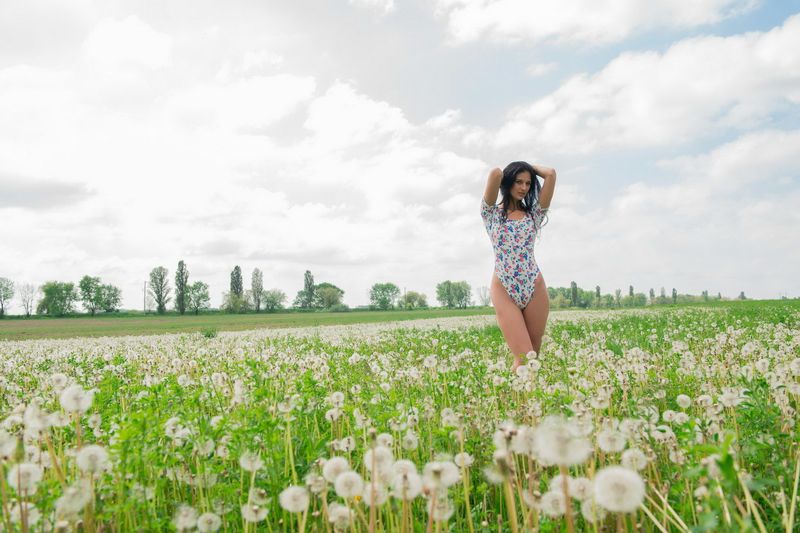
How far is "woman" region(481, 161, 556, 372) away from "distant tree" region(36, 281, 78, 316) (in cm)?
13326

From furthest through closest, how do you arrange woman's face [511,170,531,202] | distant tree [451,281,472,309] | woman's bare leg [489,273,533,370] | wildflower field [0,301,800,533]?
distant tree [451,281,472,309] < woman's face [511,170,531,202] < woman's bare leg [489,273,533,370] < wildflower field [0,301,800,533]

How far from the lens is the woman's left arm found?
7.41m

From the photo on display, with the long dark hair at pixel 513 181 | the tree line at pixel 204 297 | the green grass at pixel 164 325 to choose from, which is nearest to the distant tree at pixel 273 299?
the tree line at pixel 204 297

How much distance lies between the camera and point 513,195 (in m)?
7.37

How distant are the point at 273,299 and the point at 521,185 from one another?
13933 cm

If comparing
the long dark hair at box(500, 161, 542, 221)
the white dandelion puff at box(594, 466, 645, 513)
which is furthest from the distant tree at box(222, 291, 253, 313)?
the white dandelion puff at box(594, 466, 645, 513)

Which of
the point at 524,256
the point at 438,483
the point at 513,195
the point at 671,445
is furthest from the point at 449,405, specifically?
the point at 513,195

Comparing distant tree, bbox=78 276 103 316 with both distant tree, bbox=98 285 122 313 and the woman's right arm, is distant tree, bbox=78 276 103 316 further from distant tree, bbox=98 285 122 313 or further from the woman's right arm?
the woman's right arm

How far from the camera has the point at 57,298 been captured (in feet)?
396

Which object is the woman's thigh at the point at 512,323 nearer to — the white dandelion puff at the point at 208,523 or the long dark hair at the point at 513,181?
the long dark hair at the point at 513,181

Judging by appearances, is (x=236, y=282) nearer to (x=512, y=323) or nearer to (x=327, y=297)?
(x=327, y=297)

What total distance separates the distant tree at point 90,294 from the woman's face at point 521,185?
140 metres

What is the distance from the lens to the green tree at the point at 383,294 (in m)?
168

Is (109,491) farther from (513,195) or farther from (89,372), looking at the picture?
(513,195)
